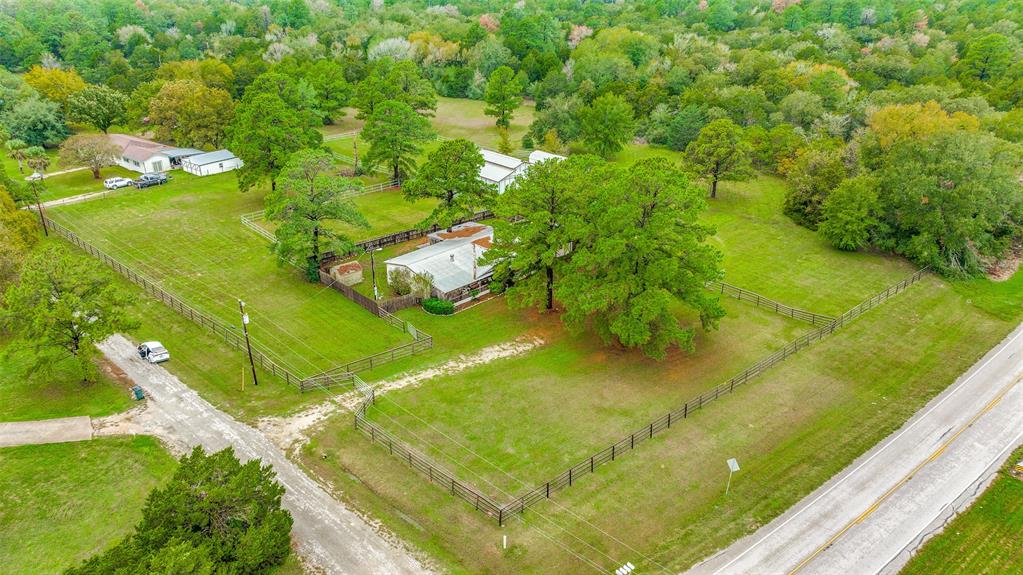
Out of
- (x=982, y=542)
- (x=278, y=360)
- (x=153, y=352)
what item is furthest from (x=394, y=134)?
(x=982, y=542)

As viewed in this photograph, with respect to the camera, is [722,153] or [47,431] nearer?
[47,431]

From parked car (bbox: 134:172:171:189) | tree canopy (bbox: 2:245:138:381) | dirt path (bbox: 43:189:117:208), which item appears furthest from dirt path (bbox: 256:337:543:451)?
parked car (bbox: 134:172:171:189)

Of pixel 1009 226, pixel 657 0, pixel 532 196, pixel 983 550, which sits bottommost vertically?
pixel 983 550

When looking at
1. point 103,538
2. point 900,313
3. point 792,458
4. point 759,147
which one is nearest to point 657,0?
point 759,147

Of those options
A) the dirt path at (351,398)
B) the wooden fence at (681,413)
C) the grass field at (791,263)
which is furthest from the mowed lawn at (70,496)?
the grass field at (791,263)

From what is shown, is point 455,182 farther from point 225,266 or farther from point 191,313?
point 191,313

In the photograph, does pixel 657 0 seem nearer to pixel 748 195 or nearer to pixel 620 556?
pixel 748 195
